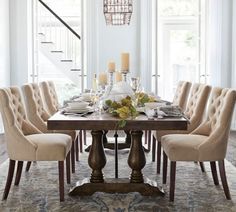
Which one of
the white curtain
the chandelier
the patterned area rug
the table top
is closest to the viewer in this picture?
the table top

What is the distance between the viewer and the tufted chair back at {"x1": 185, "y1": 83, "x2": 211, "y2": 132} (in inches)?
169

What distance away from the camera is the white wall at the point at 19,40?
7516 mm

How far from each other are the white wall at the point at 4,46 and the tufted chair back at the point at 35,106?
8.37ft

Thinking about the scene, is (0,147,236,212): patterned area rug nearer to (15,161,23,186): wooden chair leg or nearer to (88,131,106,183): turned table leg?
(15,161,23,186): wooden chair leg

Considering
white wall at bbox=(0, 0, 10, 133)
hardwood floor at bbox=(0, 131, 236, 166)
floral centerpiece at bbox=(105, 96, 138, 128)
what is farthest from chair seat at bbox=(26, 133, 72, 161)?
white wall at bbox=(0, 0, 10, 133)

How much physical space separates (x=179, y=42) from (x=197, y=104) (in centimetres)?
373

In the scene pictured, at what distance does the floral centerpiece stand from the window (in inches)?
169

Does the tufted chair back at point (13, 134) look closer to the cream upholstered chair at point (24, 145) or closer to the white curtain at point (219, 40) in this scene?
the cream upholstered chair at point (24, 145)

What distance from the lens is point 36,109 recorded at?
4.49 meters

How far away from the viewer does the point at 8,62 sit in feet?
24.5

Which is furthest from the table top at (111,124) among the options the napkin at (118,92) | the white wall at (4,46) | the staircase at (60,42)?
the staircase at (60,42)

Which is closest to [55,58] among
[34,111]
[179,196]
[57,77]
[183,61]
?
[57,77]

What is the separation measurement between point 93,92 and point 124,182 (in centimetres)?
86

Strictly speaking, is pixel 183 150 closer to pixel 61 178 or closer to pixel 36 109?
pixel 61 178
